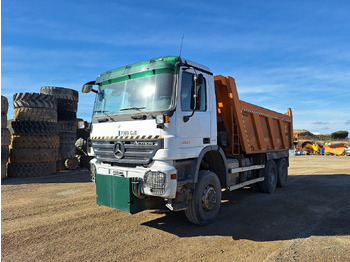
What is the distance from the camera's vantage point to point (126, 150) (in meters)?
4.90

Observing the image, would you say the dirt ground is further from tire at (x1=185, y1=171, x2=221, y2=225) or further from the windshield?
the windshield

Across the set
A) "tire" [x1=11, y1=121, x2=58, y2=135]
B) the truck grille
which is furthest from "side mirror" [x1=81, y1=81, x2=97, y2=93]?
"tire" [x1=11, y1=121, x2=58, y2=135]

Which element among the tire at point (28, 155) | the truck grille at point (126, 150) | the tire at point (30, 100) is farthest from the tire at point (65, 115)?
the truck grille at point (126, 150)

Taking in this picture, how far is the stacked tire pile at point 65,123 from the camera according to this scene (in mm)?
12508

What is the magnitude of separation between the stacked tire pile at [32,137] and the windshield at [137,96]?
6.42 m

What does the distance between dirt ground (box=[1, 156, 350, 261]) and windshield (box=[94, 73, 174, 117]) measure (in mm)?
2278

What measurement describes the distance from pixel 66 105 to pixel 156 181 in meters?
10.0

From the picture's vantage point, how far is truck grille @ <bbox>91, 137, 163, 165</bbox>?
455cm

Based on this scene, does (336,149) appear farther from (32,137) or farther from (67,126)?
(32,137)

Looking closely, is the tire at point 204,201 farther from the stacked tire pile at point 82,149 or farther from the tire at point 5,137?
the stacked tire pile at point 82,149

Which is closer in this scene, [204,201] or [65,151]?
[204,201]

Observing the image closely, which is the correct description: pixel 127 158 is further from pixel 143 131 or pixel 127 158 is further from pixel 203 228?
pixel 203 228

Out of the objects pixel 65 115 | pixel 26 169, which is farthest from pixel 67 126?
pixel 26 169

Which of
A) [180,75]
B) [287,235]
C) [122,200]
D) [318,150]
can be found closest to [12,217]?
[122,200]
